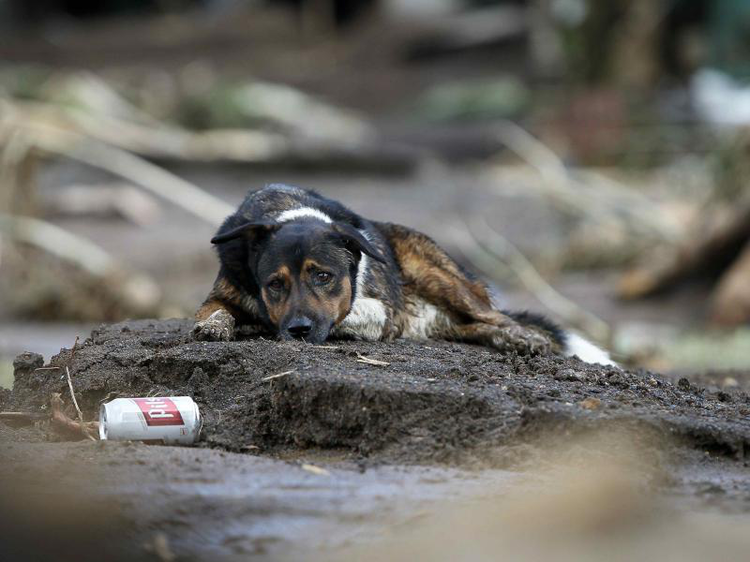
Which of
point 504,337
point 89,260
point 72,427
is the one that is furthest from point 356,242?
point 89,260

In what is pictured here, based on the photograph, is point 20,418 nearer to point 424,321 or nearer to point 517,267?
point 424,321

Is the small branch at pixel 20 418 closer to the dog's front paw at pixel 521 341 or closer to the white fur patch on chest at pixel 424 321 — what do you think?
the white fur patch on chest at pixel 424 321

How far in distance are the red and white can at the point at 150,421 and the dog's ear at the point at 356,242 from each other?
1336 millimetres

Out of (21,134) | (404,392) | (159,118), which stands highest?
(159,118)

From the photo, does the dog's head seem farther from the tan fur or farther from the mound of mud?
the mound of mud

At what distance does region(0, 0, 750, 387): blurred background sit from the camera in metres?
13.0

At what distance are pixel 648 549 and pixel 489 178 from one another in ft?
49.3

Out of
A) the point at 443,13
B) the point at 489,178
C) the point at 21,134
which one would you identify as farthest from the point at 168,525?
the point at 443,13

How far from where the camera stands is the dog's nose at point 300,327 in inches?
223

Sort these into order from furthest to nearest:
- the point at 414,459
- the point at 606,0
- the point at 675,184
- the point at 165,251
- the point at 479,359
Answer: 1. the point at 606,0
2. the point at 675,184
3. the point at 165,251
4. the point at 479,359
5. the point at 414,459

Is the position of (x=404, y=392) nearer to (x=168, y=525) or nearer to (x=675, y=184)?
(x=168, y=525)


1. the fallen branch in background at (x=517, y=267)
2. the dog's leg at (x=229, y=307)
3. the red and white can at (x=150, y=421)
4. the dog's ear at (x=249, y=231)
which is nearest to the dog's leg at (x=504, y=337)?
the dog's leg at (x=229, y=307)

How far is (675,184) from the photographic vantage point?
18297mm

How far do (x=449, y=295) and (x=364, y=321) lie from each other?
2.05 feet
